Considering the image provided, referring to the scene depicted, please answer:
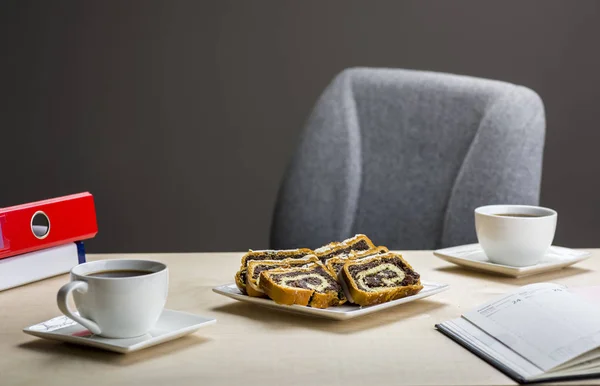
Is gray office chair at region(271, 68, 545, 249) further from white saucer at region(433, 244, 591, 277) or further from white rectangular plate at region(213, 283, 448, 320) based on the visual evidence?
white rectangular plate at region(213, 283, 448, 320)

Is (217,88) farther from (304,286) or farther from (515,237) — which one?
(304,286)

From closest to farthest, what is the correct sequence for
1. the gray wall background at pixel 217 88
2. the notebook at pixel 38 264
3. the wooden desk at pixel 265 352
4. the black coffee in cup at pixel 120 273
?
1. the wooden desk at pixel 265 352
2. the black coffee in cup at pixel 120 273
3. the notebook at pixel 38 264
4. the gray wall background at pixel 217 88

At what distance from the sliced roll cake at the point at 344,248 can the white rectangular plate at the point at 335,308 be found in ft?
0.40

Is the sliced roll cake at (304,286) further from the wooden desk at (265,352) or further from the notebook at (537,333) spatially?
the notebook at (537,333)

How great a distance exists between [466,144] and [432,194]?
0.46 feet

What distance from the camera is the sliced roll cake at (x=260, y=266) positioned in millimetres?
1064

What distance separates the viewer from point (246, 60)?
9.73 feet

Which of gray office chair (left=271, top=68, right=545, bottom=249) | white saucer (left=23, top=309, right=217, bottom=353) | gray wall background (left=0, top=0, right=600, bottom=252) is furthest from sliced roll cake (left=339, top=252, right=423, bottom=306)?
gray wall background (left=0, top=0, right=600, bottom=252)

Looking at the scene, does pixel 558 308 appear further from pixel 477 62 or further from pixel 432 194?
pixel 477 62

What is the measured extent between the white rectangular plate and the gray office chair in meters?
0.77

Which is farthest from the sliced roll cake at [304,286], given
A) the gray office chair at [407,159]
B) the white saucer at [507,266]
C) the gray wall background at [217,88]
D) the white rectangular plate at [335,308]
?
the gray wall background at [217,88]

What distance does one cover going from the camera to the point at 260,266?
3.65 ft

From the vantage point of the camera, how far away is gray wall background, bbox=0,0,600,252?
9.68 feet

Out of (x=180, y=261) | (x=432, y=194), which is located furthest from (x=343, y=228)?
(x=180, y=261)
